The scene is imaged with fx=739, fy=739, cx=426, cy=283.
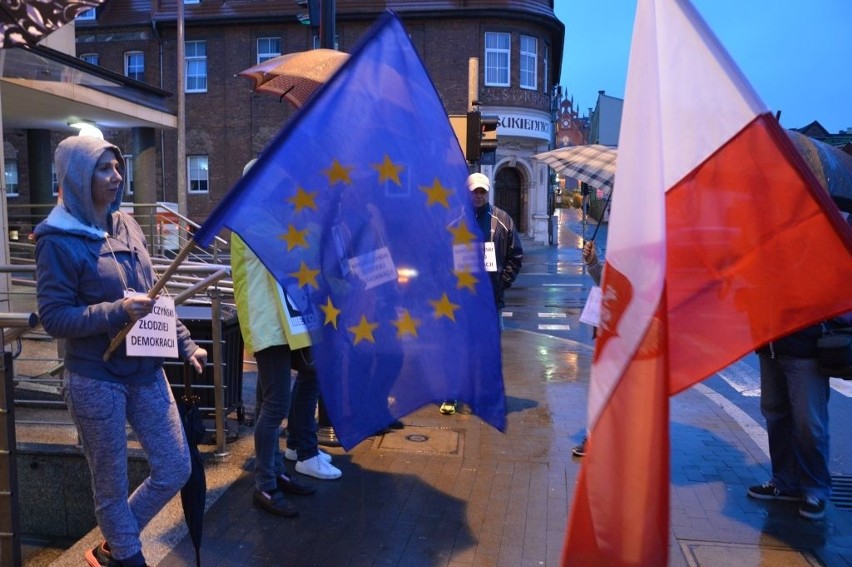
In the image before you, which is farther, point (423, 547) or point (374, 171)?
point (423, 547)

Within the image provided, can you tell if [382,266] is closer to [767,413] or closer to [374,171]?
[374,171]

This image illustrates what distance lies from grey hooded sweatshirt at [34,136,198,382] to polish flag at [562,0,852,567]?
6.42 ft

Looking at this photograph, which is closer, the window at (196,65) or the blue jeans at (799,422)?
the blue jeans at (799,422)

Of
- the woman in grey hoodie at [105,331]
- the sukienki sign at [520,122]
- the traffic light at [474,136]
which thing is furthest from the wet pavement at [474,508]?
the sukienki sign at [520,122]

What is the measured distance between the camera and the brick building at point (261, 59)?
103ft

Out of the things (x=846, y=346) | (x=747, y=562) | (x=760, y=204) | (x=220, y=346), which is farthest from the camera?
(x=220, y=346)

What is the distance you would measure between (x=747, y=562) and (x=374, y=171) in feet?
9.14

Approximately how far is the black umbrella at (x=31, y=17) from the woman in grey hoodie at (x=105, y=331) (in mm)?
949

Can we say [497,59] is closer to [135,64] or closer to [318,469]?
[135,64]

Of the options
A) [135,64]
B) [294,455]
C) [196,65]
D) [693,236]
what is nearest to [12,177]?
[135,64]

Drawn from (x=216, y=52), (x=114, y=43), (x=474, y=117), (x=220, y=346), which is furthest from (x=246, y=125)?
(x=220, y=346)

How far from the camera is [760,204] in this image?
2564 mm

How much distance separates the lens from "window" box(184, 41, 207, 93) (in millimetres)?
32844

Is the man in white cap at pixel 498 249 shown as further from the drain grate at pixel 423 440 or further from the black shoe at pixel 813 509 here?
the black shoe at pixel 813 509
